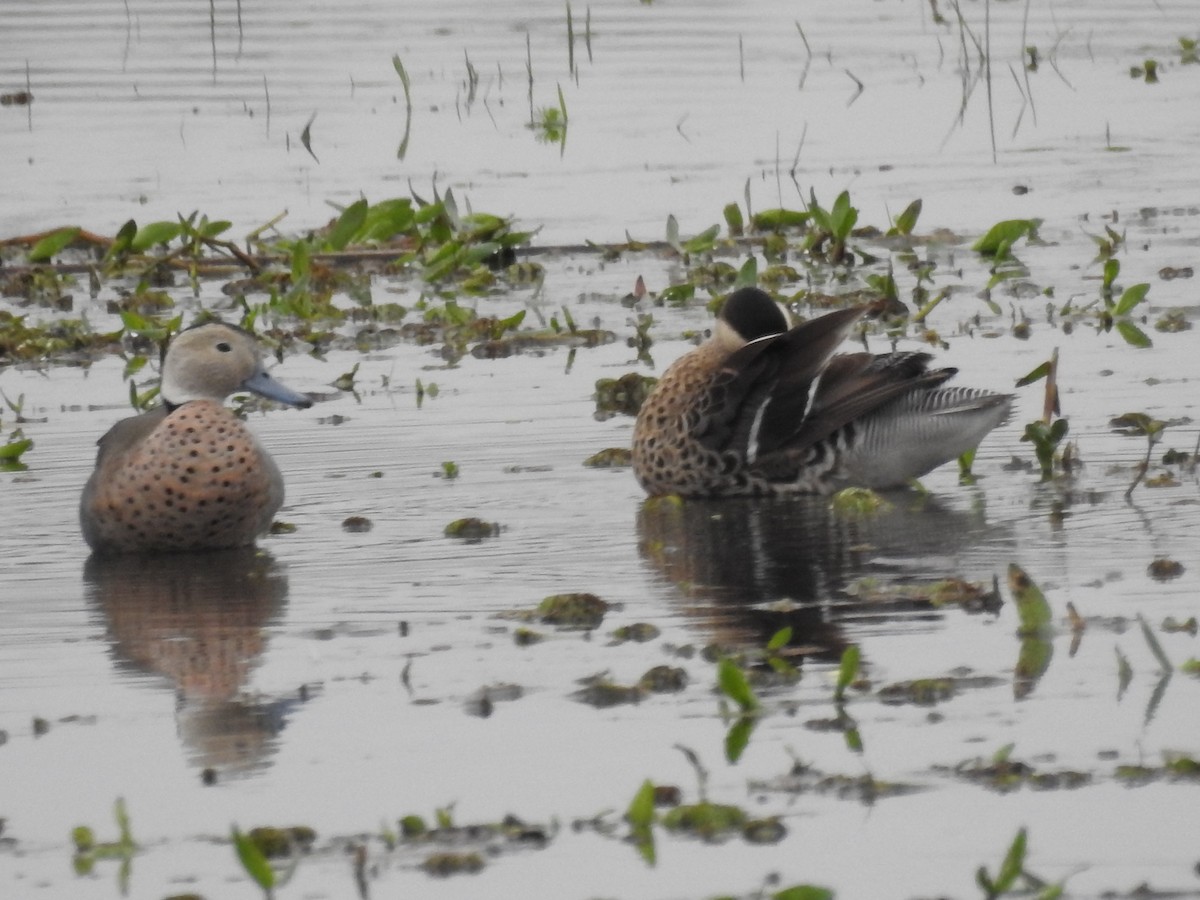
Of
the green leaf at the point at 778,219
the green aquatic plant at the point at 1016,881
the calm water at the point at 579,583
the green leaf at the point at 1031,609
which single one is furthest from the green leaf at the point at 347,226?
the green aquatic plant at the point at 1016,881

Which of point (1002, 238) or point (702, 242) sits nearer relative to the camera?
point (1002, 238)

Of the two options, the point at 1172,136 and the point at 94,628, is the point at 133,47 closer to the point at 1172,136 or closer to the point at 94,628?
the point at 1172,136

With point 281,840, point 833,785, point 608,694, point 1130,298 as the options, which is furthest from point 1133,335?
point 281,840

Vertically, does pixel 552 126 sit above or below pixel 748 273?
above

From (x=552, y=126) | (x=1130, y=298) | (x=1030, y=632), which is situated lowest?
(x=1030, y=632)

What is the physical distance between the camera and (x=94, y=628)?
6738 millimetres

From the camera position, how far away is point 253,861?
14.4 feet

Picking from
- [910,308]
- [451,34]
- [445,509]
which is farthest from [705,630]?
[451,34]

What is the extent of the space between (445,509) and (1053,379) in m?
2.06

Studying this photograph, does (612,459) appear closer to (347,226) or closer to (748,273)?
(748,273)

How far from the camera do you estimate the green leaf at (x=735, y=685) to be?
17.6 feet

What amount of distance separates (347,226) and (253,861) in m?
7.77

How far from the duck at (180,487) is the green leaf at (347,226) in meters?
3.83

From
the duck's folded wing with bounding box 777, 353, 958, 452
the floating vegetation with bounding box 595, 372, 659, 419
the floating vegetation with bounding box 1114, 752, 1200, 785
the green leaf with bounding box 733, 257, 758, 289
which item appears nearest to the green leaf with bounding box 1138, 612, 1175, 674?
the floating vegetation with bounding box 1114, 752, 1200, 785
